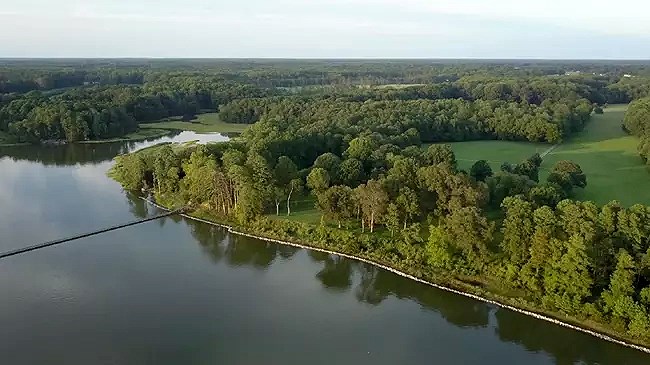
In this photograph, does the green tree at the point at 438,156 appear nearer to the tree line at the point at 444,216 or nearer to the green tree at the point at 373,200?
the tree line at the point at 444,216

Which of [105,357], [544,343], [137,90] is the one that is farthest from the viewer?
[137,90]

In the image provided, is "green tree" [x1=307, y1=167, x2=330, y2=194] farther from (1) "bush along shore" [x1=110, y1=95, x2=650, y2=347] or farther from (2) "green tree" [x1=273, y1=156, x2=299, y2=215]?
(2) "green tree" [x1=273, y1=156, x2=299, y2=215]

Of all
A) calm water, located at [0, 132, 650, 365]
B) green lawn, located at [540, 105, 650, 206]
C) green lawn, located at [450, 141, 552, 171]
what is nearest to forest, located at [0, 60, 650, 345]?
green lawn, located at [540, 105, 650, 206]

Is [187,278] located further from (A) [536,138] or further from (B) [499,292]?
(A) [536,138]

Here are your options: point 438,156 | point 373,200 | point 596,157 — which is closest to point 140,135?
point 438,156

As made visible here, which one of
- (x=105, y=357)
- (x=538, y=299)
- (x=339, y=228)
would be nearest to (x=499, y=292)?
(x=538, y=299)
